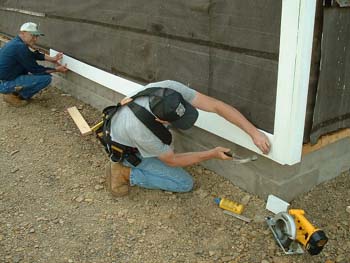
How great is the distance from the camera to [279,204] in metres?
3.12

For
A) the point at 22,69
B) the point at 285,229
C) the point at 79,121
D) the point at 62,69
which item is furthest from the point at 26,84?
the point at 285,229

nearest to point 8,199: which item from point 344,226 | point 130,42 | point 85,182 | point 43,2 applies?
point 85,182

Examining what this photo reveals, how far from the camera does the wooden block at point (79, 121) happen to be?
4723mm

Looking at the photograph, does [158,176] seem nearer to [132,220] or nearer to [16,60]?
[132,220]

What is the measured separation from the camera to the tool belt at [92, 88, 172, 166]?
2967 mm

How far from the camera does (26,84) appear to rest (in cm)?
554

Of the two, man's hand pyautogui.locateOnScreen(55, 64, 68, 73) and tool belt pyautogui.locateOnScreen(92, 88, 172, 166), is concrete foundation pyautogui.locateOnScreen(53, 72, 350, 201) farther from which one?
man's hand pyautogui.locateOnScreen(55, 64, 68, 73)

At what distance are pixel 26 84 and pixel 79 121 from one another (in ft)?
3.72

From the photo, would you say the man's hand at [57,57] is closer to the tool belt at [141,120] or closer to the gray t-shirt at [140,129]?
the tool belt at [141,120]

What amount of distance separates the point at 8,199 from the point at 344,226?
280 cm

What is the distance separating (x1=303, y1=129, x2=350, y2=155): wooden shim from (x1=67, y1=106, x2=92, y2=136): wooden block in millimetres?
2567

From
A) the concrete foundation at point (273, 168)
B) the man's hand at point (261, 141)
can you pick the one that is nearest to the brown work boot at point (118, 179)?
the concrete foundation at point (273, 168)

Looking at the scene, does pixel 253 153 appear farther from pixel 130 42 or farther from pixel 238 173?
pixel 130 42

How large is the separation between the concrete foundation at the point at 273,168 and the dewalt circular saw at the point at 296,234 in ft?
1.20
